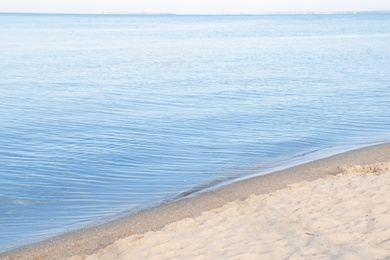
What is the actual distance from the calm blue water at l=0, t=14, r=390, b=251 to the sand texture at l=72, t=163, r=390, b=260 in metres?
2.32

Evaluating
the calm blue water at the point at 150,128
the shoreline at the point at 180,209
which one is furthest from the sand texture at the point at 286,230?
the calm blue water at the point at 150,128

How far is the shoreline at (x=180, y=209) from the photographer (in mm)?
8289

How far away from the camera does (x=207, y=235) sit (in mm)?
7566

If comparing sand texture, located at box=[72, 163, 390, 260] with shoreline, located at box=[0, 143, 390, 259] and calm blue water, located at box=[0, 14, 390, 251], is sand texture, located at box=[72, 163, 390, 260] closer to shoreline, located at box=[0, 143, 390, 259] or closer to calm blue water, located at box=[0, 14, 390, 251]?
shoreline, located at box=[0, 143, 390, 259]

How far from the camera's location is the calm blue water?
11.3m

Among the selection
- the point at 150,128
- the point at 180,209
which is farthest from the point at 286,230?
the point at 150,128

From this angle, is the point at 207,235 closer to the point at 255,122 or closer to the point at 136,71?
the point at 255,122

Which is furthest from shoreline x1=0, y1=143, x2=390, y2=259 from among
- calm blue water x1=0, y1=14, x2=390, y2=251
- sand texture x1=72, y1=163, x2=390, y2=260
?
sand texture x1=72, y1=163, x2=390, y2=260

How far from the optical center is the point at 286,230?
743 cm

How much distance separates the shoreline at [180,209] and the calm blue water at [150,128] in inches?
20.1

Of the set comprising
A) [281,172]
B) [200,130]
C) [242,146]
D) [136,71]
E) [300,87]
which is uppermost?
[136,71]

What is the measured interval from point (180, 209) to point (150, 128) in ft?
26.4

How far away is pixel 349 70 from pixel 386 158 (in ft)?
75.6

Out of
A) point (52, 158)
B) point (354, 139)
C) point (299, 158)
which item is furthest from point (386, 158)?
point (52, 158)
